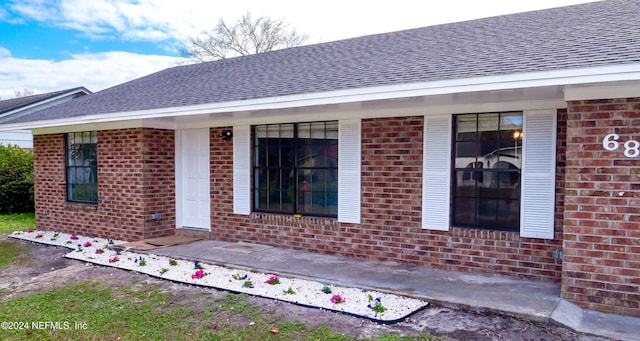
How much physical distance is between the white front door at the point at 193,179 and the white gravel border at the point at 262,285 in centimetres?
146

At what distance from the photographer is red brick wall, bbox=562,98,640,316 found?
13.9ft

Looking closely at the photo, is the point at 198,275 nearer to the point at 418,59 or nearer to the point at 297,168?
the point at 297,168

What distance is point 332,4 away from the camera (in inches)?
848

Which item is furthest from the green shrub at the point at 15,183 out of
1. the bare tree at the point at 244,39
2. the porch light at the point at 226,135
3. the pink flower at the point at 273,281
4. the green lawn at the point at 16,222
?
the bare tree at the point at 244,39

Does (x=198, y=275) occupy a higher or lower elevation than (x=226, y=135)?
lower

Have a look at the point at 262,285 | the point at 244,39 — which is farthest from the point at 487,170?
the point at 244,39

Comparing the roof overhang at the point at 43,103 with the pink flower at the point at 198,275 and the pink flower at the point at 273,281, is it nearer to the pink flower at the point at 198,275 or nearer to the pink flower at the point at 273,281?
the pink flower at the point at 198,275

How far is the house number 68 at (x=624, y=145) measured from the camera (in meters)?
4.19

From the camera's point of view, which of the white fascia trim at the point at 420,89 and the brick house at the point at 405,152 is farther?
the brick house at the point at 405,152

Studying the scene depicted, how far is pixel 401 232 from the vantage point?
6395 mm

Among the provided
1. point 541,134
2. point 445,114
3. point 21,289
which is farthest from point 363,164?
point 21,289

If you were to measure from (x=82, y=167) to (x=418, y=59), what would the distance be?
24.6 ft

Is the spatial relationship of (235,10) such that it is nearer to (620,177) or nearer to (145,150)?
(145,150)

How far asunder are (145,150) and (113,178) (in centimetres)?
115
